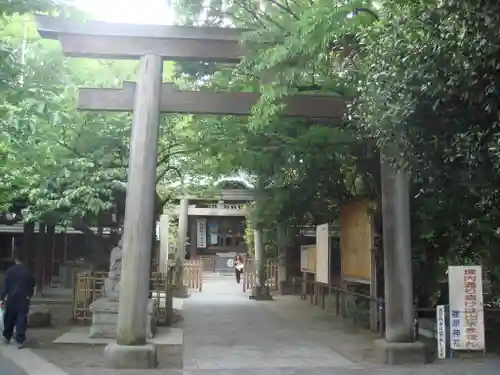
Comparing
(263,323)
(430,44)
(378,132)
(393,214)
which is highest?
(430,44)

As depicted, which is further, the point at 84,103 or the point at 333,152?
the point at 333,152

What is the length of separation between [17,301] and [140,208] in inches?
126

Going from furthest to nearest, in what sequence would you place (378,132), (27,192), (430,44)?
(27,192), (378,132), (430,44)

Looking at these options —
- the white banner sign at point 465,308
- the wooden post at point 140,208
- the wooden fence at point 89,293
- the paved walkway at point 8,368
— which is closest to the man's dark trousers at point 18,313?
the paved walkway at point 8,368

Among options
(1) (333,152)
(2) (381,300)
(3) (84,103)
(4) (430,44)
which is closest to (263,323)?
(2) (381,300)

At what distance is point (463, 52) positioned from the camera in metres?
4.84

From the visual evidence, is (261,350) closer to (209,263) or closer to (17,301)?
(17,301)

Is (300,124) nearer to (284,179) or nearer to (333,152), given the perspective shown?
(333,152)

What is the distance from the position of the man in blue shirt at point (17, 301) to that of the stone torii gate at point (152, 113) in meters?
2.45

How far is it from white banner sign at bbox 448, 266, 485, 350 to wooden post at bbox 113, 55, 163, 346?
488 cm

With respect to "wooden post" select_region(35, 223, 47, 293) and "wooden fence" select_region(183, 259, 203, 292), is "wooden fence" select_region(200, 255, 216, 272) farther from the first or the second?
"wooden post" select_region(35, 223, 47, 293)

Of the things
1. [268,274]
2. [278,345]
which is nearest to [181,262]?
[268,274]

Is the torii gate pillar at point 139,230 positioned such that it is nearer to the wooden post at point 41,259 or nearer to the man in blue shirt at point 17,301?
the man in blue shirt at point 17,301

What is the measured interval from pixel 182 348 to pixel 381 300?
426 cm
